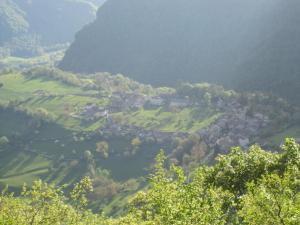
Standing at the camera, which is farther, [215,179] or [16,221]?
[215,179]

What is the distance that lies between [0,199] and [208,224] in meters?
27.1

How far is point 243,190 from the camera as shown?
199ft

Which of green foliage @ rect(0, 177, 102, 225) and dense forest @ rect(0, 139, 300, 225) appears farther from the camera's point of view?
green foliage @ rect(0, 177, 102, 225)

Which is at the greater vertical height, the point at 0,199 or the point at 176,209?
the point at 0,199

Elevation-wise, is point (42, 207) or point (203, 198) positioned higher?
point (203, 198)

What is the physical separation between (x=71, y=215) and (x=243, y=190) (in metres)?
22.3

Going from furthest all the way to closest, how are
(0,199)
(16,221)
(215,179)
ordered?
(215,179) < (0,199) < (16,221)

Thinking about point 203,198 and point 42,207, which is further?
point 42,207

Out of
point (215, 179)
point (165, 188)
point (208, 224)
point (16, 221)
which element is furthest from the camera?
point (215, 179)

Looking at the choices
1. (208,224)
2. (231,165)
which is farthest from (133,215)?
(208,224)

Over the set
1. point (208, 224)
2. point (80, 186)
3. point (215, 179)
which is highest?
point (215, 179)

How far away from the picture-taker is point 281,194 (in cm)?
3422

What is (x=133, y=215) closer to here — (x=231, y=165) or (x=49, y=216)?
(x=49, y=216)

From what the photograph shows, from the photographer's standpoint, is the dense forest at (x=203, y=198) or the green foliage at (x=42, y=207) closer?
the dense forest at (x=203, y=198)
